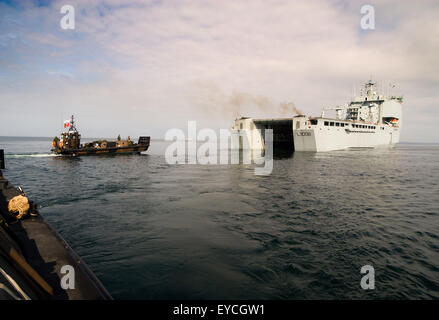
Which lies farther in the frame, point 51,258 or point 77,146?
point 77,146

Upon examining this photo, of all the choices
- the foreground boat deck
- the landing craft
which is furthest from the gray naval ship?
the landing craft

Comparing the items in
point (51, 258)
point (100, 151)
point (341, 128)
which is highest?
point (341, 128)

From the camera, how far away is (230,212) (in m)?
11.9

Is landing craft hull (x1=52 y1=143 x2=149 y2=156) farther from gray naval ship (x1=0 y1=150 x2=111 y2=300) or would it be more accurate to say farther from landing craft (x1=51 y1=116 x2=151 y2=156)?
gray naval ship (x1=0 y1=150 x2=111 y2=300)

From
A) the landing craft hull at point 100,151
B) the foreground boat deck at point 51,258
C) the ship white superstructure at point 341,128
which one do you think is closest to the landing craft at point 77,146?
the landing craft hull at point 100,151

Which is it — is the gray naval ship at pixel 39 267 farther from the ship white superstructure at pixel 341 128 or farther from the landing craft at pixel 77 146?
the ship white superstructure at pixel 341 128

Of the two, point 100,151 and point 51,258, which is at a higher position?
point 100,151

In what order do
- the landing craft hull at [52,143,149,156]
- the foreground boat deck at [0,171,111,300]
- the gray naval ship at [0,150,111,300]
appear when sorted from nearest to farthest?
the gray naval ship at [0,150,111,300] < the foreground boat deck at [0,171,111,300] < the landing craft hull at [52,143,149,156]

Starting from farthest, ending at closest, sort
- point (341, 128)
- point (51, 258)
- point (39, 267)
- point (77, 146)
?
point (341, 128)
point (77, 146)
point (51, 258)
point (39, 267)

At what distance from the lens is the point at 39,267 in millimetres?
4523

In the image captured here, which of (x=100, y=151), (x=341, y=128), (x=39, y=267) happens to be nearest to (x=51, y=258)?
(x=39, y=267)

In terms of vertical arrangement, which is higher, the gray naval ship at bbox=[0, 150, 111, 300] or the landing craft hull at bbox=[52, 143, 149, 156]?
the landing craft hull at bbox=[52, 143, 149, 156]

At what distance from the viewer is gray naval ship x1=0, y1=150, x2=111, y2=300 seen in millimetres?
3514

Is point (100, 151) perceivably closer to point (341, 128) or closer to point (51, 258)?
point (51, 258)
